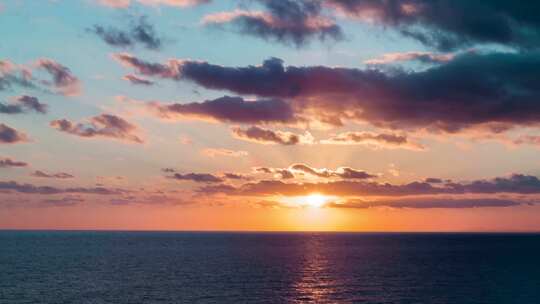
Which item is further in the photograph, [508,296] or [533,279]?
[533,279]

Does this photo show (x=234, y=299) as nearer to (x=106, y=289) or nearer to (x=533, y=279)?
(x=106, y=289)

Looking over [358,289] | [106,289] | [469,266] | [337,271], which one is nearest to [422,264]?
[469,266]

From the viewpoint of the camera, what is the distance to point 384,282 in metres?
119

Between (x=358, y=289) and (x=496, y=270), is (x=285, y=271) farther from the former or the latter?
(x=496, y=270)

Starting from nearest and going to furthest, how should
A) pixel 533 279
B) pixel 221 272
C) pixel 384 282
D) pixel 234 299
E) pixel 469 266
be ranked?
pixel 234 299 → pixel 384 282 → pixel 533 279 → pixel 221 272 → pixel 469 266

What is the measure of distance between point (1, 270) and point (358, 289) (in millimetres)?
92215

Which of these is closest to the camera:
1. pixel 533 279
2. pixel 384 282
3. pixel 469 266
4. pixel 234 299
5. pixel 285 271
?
pixel 234 299

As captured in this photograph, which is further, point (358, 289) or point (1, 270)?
point (1, 270)

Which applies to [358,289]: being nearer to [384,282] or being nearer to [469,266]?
[384,282]

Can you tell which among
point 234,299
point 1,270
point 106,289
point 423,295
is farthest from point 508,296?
point 1,270

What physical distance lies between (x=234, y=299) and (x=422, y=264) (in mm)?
88331

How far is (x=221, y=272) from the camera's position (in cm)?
13688

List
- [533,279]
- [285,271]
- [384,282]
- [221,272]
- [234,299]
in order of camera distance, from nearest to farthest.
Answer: [234,299] → [384,282] → [533,279] → [221,272] → [285,271]

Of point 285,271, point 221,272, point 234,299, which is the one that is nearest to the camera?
point 234,299
